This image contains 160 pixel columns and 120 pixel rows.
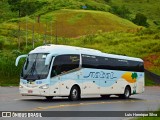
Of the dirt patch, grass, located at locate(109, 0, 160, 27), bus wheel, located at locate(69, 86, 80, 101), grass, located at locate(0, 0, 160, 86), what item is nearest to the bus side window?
bus wheel, located at locate(69, 86, 80, 101)

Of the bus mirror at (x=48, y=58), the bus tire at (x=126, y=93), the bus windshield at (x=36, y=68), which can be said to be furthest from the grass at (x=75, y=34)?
the bus mirror at (x=48, y=58)

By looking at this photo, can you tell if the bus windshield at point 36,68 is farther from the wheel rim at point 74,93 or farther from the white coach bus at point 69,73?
the wheel rim at point 74,93

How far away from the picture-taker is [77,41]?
73.8m

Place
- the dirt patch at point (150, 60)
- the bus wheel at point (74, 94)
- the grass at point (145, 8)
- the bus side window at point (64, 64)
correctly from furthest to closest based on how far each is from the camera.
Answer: the grass at point (145, 8) → the dirt patch at point (150, 60) → the bus wheel at point (74, 94) → the bus side window at point (64, 64)

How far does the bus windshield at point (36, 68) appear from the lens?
24.5m

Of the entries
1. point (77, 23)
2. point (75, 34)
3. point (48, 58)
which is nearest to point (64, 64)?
point (48, 58)

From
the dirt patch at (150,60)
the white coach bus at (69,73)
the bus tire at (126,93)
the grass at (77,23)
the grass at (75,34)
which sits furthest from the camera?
the grass at (77,23)

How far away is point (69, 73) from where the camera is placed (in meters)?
25.6

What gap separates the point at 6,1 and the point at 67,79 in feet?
399

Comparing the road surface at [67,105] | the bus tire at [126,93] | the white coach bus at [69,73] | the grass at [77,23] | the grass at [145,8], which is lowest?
the bus tire at [126,93]

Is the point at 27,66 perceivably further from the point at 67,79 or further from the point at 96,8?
the point at 96,8

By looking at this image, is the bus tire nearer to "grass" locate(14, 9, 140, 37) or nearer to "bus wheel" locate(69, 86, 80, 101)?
"bus wheel" locate(69, 86, 80, 101)

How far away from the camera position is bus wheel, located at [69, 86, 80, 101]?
25.8 m

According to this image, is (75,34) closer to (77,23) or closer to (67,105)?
(77,23)
